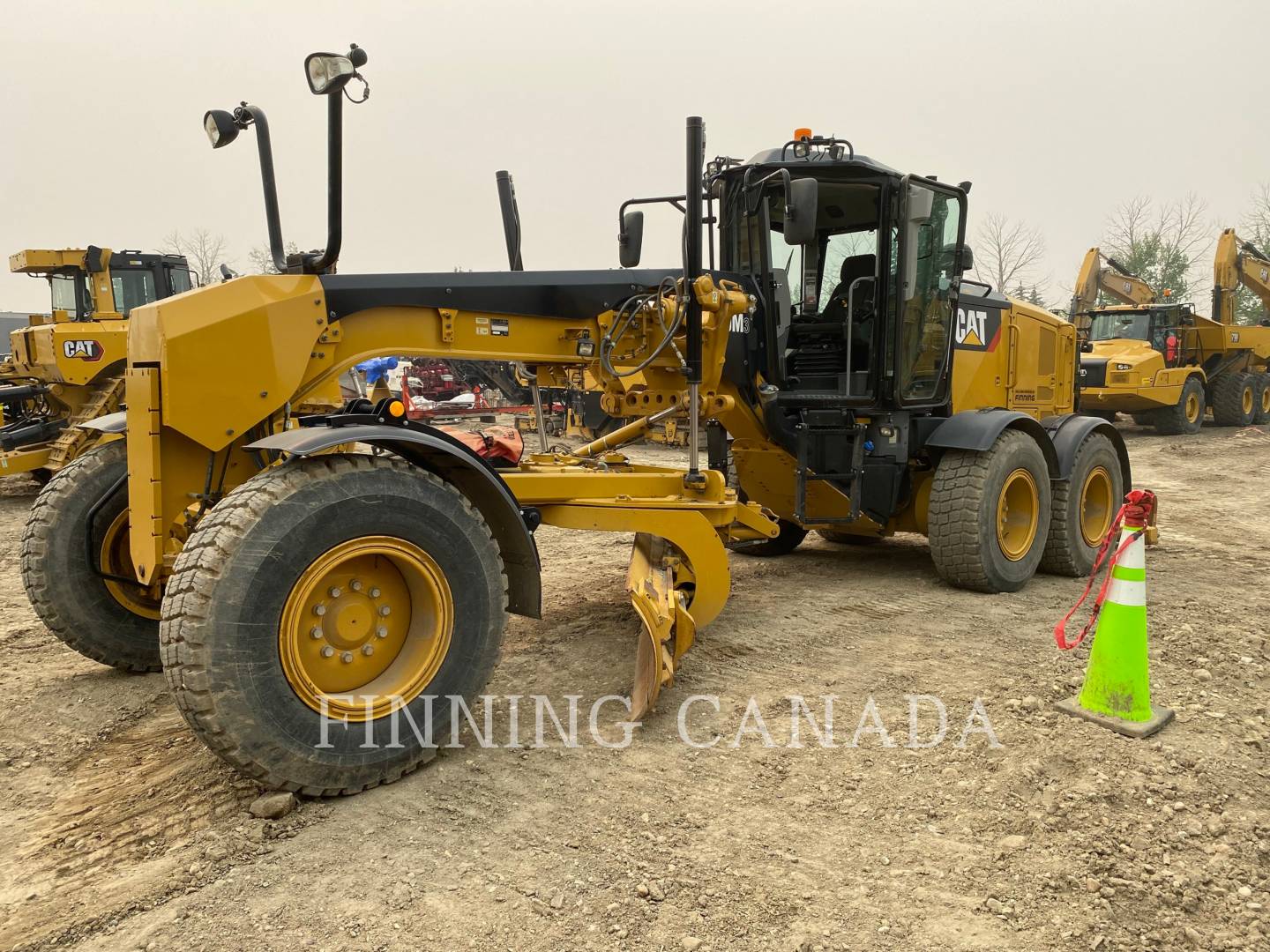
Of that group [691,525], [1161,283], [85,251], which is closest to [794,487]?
[691,525]

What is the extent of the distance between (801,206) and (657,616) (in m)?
2.03

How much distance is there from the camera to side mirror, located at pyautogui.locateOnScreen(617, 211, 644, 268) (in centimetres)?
433

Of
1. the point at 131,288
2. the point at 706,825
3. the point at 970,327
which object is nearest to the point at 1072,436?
the point at 970,327

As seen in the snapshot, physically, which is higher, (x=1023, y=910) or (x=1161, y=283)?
(x=1161, y=283)

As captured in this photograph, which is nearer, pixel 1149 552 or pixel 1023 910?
pixel 1023 910

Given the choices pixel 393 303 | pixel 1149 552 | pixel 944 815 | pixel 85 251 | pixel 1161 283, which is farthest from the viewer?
pixel 1161 283

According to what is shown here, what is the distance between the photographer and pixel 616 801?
3.11 m

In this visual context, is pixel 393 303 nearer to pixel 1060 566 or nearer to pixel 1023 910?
pixel 1023 910

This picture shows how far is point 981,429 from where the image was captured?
19.1 ft

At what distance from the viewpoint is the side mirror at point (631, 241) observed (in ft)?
14.2

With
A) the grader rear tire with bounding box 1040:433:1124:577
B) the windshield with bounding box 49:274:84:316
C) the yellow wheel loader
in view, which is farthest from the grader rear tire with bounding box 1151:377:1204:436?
the windshield with bounding box 49:274:84:316

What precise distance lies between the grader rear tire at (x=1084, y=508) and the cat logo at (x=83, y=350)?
10788 mm

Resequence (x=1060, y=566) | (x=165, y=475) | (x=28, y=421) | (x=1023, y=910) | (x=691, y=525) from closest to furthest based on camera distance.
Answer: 1. (x=1023, y=910)
2. (x=165, y=475)
3. (x=691, y=525)
4. (x=1060, y=566)
5. (x=28, y=421)

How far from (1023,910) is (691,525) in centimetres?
229
